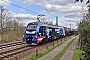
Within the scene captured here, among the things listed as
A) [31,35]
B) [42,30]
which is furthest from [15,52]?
[42,30]

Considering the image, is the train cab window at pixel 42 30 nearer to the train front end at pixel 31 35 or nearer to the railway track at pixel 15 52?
the train front end at pixel 31 35

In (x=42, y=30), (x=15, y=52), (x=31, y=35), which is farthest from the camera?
(x=42, y=30)

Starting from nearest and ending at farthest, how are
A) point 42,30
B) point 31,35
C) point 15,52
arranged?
point 15,52, point 31,35, point 42,30

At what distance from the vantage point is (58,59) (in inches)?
593

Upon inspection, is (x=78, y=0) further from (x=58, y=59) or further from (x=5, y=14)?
(x=5, y=14)

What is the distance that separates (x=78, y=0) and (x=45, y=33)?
15700 millimetres

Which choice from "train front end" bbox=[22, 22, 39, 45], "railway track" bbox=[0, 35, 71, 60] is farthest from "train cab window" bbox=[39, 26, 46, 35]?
"railway track" bbox=[0, 35, 71, 60]

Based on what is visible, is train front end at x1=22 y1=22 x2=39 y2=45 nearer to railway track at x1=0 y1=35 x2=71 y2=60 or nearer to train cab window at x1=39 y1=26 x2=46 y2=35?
train cab window at x1=39 y1=26 x2=46 y2=35

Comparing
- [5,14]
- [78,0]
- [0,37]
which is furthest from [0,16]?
[78,0]

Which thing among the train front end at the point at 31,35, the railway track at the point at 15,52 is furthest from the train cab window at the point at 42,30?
the railway track at the point at 15,52

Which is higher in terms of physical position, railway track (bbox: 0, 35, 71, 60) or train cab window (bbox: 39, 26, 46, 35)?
train cab window (bbox: 39, 26, 46, 35)

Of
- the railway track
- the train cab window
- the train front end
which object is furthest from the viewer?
the train cab window

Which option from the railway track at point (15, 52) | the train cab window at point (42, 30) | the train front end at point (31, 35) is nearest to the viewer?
the railway track at point (15, 52)

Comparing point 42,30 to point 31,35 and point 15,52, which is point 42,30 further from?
point 15,52
